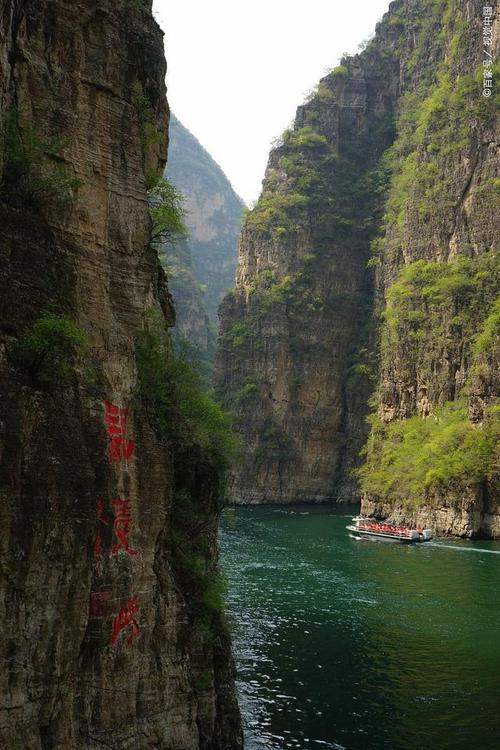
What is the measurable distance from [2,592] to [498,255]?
2893 inches

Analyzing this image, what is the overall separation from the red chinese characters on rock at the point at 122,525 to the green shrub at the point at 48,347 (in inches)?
108

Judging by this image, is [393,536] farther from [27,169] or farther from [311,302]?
[27,169]

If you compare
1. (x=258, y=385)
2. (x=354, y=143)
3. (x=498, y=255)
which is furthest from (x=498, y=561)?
(x=354, y=143)

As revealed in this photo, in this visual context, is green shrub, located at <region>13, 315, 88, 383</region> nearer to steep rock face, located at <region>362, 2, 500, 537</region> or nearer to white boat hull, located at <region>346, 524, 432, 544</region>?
white boat hull, located at <region>346, 524, 432, 544</region>

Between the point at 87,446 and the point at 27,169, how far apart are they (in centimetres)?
491

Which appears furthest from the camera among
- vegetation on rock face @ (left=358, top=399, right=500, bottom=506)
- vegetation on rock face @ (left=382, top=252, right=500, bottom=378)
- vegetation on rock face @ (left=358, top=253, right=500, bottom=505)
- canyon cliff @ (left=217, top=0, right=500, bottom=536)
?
vegetation on rock face @ (left=382, top=252, right=500, bottom=378)

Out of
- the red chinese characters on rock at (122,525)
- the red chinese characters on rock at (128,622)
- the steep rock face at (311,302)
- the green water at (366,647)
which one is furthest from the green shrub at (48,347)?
the steep rock face at (311,302)

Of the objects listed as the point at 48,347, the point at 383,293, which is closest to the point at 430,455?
the point at 383,293

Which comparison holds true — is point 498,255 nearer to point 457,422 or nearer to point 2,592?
point 457,422

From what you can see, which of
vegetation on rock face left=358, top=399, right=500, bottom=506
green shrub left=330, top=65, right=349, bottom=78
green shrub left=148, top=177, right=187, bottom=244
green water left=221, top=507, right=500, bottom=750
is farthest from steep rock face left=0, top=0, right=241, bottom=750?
green shrub left=330, top=65, right=349, bottom=78

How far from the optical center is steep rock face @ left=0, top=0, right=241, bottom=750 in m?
12.4

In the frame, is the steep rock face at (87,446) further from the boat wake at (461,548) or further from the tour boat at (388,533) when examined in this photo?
the tour boat at (388,533)

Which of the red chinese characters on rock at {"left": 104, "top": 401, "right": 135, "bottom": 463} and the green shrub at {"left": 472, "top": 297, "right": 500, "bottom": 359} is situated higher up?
the green shrub at {"left": 472, "top": 297, "right": 500, "bottom": 359}

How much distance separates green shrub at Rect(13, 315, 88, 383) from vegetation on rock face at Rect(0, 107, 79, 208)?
2262mm
